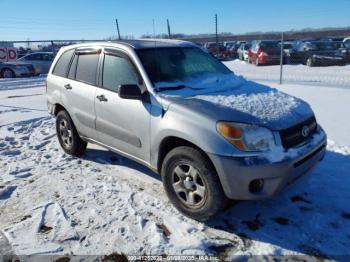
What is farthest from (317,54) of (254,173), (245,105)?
(254,173)

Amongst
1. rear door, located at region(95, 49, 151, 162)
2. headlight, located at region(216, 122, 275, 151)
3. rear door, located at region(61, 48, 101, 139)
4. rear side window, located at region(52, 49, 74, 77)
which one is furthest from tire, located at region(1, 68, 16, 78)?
headlight, located at region(216, 122, 275, 151)

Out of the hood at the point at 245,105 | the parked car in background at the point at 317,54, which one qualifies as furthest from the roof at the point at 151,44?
the parked car in background at the point at 317,54

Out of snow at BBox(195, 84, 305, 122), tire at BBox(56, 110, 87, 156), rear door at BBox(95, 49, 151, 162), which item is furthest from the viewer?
tire at BBox(56, 110, 87, 156)

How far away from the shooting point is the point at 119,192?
4406 mm

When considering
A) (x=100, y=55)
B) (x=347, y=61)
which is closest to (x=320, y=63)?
(x=347, y=61)

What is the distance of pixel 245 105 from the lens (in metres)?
3.64

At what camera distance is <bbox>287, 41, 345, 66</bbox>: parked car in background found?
19203 mm

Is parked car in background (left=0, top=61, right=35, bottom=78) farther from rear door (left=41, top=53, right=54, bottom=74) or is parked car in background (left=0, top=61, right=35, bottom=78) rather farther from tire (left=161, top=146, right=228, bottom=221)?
tire (left=161, top=146, right=228, bottom=221)

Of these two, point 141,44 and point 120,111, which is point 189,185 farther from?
point 141,44

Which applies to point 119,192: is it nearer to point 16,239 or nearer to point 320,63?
point 16,239

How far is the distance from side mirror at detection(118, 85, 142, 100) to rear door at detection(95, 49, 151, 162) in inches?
4.2

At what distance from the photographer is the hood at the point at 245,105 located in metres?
3.38

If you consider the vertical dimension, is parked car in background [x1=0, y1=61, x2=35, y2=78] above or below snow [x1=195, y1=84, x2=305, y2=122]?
below

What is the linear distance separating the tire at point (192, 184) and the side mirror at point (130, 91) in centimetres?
76
